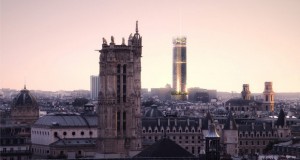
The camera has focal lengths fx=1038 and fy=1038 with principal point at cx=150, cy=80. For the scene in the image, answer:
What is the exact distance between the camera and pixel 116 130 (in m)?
105

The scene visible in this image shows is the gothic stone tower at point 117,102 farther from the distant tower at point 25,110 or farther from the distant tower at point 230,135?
the distant tower at point 25,110

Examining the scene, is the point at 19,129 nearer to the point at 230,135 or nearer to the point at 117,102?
the point at 230,135

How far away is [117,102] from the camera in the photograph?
344ft

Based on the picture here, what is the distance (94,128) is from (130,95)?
1742cm

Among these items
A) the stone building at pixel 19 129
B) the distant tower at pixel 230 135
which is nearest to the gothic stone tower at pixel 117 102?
the stone building at pixel 19 129

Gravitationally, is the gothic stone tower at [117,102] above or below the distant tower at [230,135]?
above

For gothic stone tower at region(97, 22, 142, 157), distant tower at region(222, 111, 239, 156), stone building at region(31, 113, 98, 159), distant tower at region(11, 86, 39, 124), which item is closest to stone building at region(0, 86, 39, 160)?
distant tower at region(11, 86, 39, 124)

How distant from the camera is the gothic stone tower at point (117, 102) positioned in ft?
343

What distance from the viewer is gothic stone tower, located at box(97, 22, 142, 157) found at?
343ft

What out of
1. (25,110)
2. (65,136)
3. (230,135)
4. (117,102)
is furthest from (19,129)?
(117,102)

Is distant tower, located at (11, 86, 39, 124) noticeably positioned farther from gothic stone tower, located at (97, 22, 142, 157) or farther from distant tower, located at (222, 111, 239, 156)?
gothic stone tower, located at (97, 22, 142, 157)

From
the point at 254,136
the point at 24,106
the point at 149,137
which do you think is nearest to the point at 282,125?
the point at 254,136

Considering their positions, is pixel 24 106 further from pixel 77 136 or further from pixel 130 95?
pixel 130 95

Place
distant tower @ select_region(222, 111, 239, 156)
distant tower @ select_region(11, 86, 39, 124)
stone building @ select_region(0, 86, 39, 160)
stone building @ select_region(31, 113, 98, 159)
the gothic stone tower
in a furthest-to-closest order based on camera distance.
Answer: distant tower @ select_region(11, 86, 39, 124)
distant tower @ select_region(222, 111, 239, 156)
stone building @ select_region(31, 113, 98, 159)
stone building @ select_region(0, 86, 39, 160)
the gothic stone tower
